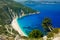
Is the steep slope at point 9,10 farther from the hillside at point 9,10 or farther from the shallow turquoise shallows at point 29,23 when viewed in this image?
the shallow turquoise shallows at point 29,23

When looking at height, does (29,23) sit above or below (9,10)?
below

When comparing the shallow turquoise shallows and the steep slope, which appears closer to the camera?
the shallow turquoise shallows

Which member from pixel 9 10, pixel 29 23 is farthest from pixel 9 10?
pixel 29 23

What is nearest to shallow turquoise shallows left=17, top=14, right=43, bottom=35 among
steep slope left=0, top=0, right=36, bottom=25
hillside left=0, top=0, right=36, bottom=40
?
hillside left=0, top=0, right=36, bottom=40

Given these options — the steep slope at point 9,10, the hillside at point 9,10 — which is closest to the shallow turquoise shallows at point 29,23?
the hillside at point 9,10

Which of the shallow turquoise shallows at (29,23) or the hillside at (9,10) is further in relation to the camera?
the hillside at (9,10)

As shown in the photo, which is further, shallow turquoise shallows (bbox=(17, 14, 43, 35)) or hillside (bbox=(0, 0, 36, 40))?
hillside (bbox=(0, 0, 36, 40))

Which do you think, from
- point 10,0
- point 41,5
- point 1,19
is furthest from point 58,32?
point 10,0

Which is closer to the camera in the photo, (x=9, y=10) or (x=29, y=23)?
(x=29, y=23)

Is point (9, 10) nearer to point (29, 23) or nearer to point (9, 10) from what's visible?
point (9, 10)

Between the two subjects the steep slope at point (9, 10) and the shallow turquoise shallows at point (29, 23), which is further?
the steep slope at point (9, 10)

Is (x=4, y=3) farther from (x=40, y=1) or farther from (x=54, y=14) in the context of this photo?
(x=54, y=14)

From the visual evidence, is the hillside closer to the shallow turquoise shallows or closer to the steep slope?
the steep slope
